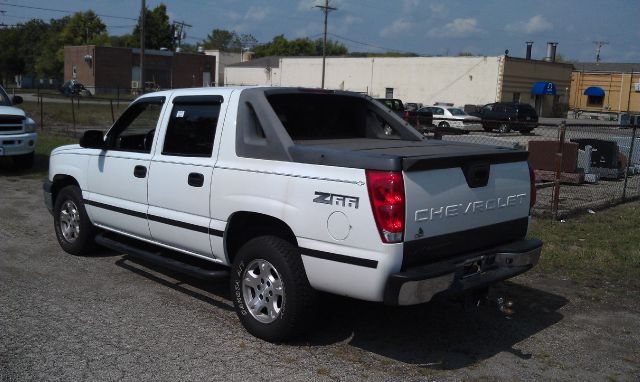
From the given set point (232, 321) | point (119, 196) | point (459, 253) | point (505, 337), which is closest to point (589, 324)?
point (505, 337)

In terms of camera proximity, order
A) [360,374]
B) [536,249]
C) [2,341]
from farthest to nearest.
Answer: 1. [536,249]
2. [2,341]
3. [360,374]

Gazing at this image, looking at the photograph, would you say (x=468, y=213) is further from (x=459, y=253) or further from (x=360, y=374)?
(x=360, y=374)

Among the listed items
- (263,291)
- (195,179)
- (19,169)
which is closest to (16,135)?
(19,169)

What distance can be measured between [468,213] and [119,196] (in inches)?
136

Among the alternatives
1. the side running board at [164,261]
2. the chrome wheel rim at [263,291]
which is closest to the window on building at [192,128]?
the side running board at [164,261]

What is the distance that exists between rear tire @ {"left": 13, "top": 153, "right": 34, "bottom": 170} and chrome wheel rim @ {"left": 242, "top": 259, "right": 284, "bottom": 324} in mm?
10249

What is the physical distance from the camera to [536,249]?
17.4ft

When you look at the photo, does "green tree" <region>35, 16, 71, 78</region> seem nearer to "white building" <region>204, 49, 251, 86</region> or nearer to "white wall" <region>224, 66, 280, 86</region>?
"white building" <region>204, 49, 251, 86</region>

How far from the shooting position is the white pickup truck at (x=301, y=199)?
14.1 ft

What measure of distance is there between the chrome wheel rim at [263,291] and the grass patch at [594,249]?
3.72m

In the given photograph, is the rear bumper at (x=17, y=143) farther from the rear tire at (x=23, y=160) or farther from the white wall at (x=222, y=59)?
the white wall at (x=222, y=59)

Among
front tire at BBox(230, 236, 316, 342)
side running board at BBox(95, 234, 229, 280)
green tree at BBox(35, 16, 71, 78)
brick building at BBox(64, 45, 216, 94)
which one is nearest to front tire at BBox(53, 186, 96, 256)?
side running board at BBox(95, 234, 229, 280)

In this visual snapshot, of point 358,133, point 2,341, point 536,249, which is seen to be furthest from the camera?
point 358,133

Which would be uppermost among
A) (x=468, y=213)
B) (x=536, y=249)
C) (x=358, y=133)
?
(x=358, y=133)
